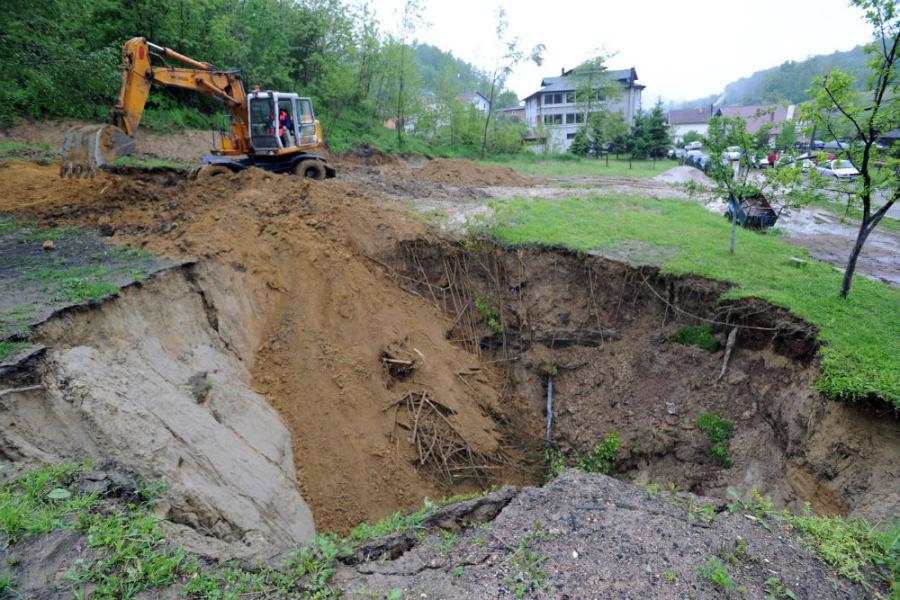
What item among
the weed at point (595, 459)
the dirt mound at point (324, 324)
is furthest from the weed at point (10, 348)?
the weed at point (595, 459)

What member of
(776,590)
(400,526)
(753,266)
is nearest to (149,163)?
(400,526)

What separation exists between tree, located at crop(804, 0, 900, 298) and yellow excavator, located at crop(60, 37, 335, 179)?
11328 millimetres

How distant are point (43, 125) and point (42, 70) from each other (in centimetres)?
1145

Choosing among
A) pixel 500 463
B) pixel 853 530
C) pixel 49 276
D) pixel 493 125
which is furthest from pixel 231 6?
pixel 853 530

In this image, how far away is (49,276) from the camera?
6.75 meters

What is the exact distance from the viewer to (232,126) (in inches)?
513

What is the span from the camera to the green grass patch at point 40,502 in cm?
339

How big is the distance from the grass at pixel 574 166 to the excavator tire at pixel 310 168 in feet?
44.7

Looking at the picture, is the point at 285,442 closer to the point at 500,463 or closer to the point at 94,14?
the point at 500,463

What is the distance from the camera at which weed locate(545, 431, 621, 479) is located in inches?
330

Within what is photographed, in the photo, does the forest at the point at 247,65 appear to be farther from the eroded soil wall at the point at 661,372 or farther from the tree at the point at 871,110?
the tree at the point at 871,110

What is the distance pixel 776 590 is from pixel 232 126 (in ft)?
47.2

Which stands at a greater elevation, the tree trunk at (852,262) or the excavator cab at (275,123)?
the excavator cab at (275,123)

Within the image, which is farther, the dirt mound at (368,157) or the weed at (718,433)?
the dirt mound at (368,157)
